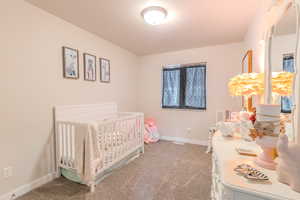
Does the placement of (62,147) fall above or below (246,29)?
below

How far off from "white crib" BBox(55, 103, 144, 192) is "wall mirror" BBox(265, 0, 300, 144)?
184 cm

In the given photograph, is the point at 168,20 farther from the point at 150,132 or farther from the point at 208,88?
the point at 150,132

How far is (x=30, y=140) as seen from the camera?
1863 millimetres

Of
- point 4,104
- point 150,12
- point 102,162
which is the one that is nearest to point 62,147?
point 102,162

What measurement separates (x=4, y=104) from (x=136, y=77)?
115 inches

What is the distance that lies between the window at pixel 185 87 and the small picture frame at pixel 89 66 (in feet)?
6.02

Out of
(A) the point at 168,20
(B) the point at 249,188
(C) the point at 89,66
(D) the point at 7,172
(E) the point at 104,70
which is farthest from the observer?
(E) the point at 104,70

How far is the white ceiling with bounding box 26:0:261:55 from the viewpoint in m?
1.84

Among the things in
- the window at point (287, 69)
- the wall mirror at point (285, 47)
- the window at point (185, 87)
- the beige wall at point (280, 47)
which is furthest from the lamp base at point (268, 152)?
the window at point (185, 87)

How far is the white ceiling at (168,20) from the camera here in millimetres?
1840

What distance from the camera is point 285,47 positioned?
3.42ft

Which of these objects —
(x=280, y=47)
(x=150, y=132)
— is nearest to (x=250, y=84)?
(x=280, y=47)

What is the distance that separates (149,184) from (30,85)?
1.98 meters

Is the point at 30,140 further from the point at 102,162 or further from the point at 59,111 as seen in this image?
the point at 102,162
